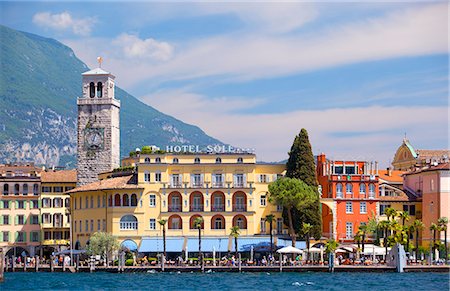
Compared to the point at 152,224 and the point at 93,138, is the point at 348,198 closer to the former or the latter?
the point at 152,224

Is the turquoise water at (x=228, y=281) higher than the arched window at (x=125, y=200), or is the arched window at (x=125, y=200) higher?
the arched window at (x=125, y=200)

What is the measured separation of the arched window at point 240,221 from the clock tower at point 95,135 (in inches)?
755

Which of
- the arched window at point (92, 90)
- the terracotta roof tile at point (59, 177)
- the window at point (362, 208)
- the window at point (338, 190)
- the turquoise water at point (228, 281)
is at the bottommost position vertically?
the turquoise water at point (228, 281)

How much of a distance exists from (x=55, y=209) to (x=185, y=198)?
3013 centimetres

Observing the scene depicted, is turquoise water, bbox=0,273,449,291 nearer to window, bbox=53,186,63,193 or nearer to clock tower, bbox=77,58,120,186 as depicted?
clock tower, bbox=77,58,120,186

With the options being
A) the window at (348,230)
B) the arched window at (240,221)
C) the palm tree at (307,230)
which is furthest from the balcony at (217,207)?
the window at (348,230)

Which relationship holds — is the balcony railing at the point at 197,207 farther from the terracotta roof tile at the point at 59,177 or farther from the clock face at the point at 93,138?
the terracotta roof tile at the point at 59,177

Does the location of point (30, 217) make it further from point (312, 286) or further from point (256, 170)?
point (312, 286)

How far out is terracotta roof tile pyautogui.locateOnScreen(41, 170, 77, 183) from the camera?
147 meters

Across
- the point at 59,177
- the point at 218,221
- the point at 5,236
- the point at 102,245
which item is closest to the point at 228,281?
the point at 102,245

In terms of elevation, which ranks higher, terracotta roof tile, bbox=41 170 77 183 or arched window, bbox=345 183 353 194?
terracotta roof tile, bbox=41 170 77 183

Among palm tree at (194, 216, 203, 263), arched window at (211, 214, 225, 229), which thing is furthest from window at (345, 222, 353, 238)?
palm tree at (194, 216, 203, 263)

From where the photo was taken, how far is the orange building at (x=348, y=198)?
125 meters

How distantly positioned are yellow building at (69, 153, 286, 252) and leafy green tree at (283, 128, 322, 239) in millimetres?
4243
